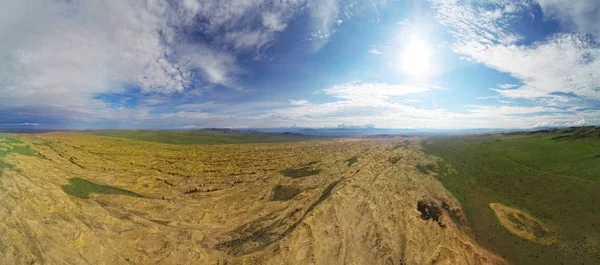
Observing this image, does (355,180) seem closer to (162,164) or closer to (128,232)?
(128,232)

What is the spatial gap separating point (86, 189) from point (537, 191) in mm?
81083

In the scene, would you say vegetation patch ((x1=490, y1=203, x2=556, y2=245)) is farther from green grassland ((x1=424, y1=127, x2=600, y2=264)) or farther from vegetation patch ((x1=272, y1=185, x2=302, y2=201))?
vegetation patch ((x1=272, y1=185, x2=302, y2=201))

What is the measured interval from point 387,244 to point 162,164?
6653 cm

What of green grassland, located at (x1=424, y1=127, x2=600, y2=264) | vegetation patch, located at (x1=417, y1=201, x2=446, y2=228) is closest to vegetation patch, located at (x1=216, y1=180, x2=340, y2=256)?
vegetation patch, located at (x1=417, y1=201, x2=446, y2=228)

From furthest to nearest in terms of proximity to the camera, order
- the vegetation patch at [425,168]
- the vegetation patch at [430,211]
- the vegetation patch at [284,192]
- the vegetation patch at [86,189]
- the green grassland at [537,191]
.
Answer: the vegetation patch at [425,168], the vegetation patch at [284,192], the vegetation patch at [86,189], the vegetation patch at [430,211], the green grassland at [537,191]

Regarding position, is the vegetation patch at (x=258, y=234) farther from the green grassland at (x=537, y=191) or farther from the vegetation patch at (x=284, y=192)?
the green grassland at (x=537, y=191)

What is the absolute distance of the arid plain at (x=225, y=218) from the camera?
2864 centimetres

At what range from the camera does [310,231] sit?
34375 mm

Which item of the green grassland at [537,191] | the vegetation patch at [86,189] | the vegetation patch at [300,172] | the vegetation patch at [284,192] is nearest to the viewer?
the green grassland at [537,191]

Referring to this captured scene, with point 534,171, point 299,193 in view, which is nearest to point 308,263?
point 299,193

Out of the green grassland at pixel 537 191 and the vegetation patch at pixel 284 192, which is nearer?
the green grassland at pixel 537 191

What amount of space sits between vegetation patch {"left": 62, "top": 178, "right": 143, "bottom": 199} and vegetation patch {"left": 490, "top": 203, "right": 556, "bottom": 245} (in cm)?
6189

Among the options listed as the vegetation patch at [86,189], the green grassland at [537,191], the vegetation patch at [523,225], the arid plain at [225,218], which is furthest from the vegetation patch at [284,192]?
the vegetation patch at [523,225]

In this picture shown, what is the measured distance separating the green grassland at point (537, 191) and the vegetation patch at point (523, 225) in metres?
0.90
